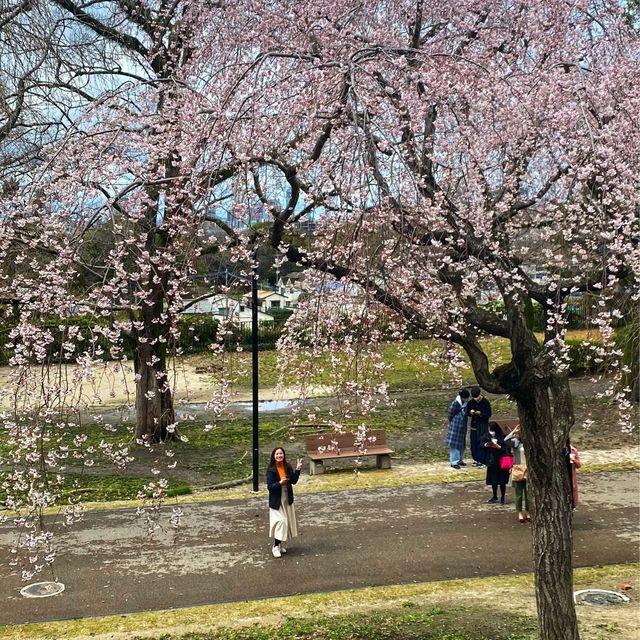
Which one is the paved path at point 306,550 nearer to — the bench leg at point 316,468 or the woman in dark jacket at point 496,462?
the woman in dark jacket at point 496,462

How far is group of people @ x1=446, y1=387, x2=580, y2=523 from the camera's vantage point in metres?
9.04

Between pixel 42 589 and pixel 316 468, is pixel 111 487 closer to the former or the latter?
pixel 316 468

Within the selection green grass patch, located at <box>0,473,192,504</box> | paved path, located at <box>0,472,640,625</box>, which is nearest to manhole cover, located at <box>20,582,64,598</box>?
paved path, located at <box>0,472,640,625</box>

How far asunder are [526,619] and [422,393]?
1371cm

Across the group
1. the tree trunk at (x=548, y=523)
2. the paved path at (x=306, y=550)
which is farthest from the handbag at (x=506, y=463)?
the tree trunk at (x=548, y=523)

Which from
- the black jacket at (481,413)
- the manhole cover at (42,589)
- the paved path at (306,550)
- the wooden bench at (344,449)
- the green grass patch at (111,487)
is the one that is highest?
the black jacket at (481,413)

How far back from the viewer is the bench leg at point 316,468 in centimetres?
1184

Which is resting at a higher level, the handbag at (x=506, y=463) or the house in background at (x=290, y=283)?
the house in background at (x=290, y=283)

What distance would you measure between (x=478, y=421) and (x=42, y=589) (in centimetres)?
726

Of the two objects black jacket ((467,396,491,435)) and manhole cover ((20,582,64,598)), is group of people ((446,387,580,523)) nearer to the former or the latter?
→ black jacket ((467,396,491,435))

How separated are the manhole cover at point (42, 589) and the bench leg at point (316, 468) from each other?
520 cm

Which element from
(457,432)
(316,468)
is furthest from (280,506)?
(457,432)

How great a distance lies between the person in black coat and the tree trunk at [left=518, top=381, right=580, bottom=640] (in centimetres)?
615

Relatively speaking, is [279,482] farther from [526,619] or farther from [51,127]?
[51,127]
